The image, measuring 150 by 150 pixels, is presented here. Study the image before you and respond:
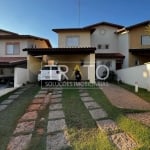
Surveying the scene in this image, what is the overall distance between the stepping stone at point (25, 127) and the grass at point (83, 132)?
1273mm

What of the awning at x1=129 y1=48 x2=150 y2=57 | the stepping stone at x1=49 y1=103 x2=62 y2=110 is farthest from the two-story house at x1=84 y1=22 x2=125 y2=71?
the stepping stone at x1=49 y1=103 x2=62 y2=110

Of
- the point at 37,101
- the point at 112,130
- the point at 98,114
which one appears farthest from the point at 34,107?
the point at 112,130

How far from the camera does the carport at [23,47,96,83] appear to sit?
2198 centimetres

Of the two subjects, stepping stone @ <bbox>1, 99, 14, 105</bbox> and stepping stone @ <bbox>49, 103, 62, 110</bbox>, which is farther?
stepping stone @ <bbox>1, 99, 14, 105</bbox>

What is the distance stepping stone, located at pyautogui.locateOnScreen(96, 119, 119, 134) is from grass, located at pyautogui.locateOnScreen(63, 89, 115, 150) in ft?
0.64

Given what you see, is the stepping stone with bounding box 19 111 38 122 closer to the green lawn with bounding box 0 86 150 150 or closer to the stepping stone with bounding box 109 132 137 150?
the green lawn with bounding box 0 86 150 150

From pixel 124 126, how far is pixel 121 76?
17.8m

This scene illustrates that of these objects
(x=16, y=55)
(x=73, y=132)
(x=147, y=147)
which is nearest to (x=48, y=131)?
(x=73, y=132)

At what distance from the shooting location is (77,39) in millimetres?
28281

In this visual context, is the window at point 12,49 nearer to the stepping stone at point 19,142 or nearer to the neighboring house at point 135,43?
the neighboring house at point 135,43

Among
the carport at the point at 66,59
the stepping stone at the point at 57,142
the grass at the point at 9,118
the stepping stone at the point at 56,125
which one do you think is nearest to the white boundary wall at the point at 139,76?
the carport at the point at 66,59

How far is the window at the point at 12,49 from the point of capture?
91.4ft

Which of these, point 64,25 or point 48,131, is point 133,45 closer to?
point 64,25

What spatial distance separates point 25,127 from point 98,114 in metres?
3.01
